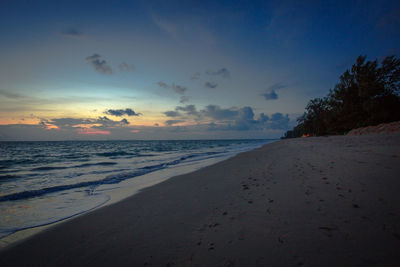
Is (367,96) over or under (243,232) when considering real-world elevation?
over

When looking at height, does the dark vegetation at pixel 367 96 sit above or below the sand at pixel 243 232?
above

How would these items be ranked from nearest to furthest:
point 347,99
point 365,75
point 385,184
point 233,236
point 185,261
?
point 185,261 → point 233,236 → point 385,184 → point 365,75 → point 347,99

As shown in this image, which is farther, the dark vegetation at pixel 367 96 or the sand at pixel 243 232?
the dark vegetation at pixel 367 96

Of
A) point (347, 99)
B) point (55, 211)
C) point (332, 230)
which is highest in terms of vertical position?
point (347, 99)

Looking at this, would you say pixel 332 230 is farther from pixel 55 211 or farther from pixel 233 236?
pixel 55 211

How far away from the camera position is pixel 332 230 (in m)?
2.97

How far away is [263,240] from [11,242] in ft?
18.2

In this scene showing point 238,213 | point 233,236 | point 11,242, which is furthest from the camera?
point 238,213

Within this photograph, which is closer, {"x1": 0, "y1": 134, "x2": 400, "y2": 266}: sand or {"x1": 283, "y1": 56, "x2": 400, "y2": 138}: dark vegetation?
{"x1": 0, "y1": 134, "x2": 400, "y2": 266}: sand

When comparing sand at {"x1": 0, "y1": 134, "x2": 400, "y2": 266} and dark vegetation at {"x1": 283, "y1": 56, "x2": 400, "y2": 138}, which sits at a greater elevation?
dark vegetation at {"x1": 283, "y1": 56, "x2": 400, "y2": 138}

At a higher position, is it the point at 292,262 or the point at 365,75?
the point at 365,75

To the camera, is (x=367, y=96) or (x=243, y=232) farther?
(x=367, y=96)

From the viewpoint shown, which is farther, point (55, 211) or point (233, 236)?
point (55, 211)

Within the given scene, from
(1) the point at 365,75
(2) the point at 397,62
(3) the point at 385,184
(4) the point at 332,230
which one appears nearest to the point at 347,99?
(1) the point at 365,75
